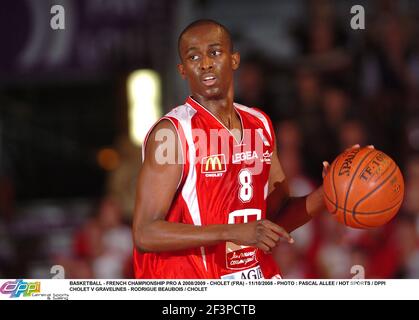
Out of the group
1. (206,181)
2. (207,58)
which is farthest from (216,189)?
(207,58)

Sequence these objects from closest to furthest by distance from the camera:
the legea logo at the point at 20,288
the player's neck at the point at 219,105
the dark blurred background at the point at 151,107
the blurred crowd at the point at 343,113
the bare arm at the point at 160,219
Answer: the bare arm at the point at 160,219
the player's neck at the point at 219,105
the legea logo at the point at 20,288
the blurred crowd at the point at 343,113
the dark blurred background at the point at 151,107

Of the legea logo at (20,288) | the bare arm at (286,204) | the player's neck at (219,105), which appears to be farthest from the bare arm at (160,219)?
the legea logo at (20,288)

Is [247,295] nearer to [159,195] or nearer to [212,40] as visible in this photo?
[159,195]

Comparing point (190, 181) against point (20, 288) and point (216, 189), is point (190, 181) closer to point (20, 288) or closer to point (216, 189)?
point (216, 189)

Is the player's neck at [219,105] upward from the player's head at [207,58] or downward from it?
downward

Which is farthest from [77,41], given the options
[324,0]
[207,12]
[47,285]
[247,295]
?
[247,295]

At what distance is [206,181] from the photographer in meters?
3.28

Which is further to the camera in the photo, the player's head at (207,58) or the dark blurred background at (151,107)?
the dark blurred background at (151,107)

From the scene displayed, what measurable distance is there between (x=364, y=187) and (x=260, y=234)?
55 cm

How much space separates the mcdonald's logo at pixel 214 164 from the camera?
327 centimetres

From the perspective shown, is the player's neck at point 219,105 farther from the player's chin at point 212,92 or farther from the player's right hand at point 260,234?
the player's right hand at point 260,234

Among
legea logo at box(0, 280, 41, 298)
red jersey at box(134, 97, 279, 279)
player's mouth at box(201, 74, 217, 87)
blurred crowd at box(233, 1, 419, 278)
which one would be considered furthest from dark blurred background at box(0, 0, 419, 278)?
player's mouth at box(201, 74, 217, 87)

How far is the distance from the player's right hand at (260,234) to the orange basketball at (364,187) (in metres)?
0.39

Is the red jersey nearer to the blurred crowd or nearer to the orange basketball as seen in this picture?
the orange basketball
